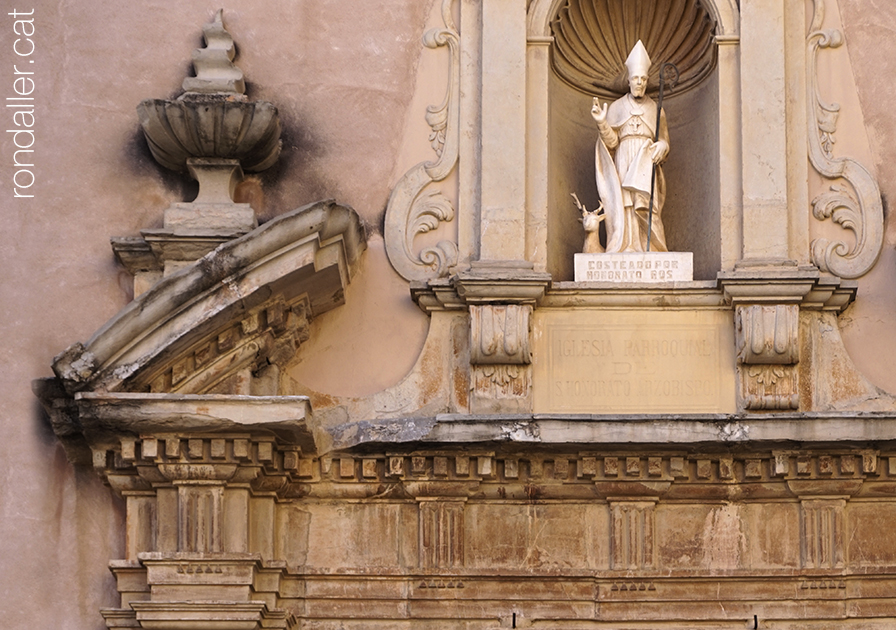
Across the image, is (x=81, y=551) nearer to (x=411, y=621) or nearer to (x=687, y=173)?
(x=411, y=621)

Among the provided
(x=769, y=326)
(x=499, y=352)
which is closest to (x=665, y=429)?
(x=769, y=326)

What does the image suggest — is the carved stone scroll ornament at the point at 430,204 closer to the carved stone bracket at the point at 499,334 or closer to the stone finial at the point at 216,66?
the carved stone bracket at the point at 499,334

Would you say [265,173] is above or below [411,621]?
above

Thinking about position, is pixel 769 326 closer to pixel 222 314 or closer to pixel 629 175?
pixel 629 175

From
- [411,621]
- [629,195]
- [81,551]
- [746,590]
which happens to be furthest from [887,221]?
[81,551]

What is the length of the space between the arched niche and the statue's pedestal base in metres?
0.20

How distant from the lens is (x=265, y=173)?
11672 mm

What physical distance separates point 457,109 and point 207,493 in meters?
2.67

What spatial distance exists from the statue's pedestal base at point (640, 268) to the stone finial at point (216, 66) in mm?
2261

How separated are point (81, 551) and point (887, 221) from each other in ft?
15.9

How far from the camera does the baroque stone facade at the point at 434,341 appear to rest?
10.8m

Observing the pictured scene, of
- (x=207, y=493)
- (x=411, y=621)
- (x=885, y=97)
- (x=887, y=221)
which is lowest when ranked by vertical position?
(x=411, y=621)

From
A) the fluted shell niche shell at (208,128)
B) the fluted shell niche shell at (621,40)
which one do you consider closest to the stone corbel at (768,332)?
the fluted shell niche shell at (621,40)

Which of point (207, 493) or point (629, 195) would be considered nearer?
point (207, 493)
